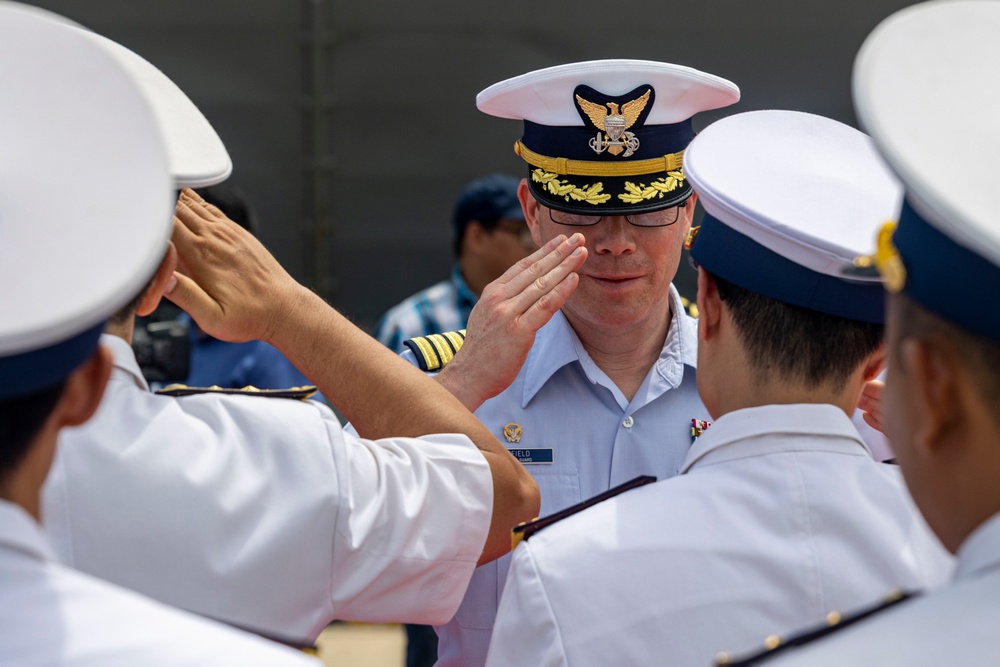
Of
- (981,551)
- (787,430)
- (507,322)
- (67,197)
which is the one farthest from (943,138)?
(507,322)

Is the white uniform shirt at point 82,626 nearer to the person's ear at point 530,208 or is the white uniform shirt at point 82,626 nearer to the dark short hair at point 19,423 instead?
the dark short hair at point 19,423

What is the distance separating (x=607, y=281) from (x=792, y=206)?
952mm

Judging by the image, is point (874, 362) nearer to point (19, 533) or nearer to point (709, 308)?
point (709, 308)

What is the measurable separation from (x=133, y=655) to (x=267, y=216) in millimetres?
3800

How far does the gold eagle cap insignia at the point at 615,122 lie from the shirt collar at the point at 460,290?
2.48m

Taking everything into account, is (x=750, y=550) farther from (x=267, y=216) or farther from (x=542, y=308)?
(x=267, y=216)

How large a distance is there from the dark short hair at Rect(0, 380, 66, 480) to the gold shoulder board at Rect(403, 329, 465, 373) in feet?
4.90

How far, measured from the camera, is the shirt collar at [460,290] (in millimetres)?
5043

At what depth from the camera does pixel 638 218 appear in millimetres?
2617

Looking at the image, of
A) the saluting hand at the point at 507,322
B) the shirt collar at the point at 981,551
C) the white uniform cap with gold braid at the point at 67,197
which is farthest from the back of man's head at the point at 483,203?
the shirt collar at the point at 981,551

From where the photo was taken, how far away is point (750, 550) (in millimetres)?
1574

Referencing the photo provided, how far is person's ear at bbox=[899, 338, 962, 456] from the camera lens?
1.16 metres

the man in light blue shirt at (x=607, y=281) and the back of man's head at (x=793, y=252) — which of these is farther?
the man in light blue shirt at (x=607, y=281)

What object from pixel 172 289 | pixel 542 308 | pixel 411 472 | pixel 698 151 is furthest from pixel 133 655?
pixel 542 308
